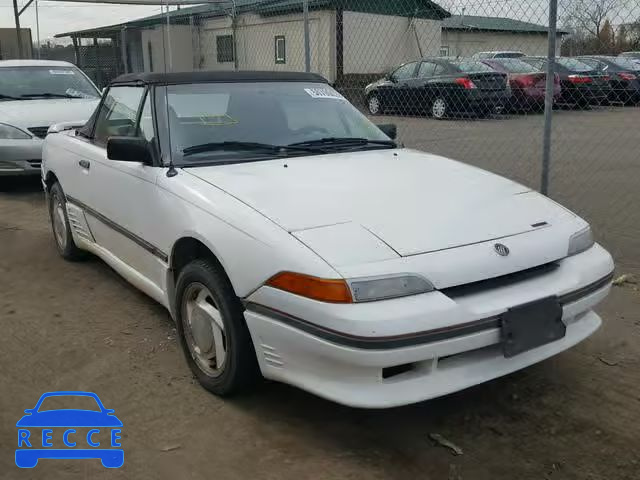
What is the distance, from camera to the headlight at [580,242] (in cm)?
296

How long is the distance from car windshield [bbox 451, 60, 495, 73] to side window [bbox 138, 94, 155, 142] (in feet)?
26.5

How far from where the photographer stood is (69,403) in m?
3.06

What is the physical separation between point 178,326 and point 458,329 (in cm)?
154

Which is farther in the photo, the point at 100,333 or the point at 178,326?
the point at 100,333

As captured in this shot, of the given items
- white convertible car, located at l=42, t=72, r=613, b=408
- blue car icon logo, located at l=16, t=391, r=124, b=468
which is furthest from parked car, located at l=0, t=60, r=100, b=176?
blue car icon logo, located at l=16, t=391, r=124, b=468

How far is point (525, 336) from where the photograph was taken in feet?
8.48

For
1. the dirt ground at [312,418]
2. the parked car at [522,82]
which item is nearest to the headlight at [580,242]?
the dirt ground at [312,418]

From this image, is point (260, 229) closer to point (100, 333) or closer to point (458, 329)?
point (458, 329)

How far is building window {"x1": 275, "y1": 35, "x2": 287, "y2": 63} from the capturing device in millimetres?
15866

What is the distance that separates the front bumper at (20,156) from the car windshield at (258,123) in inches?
187

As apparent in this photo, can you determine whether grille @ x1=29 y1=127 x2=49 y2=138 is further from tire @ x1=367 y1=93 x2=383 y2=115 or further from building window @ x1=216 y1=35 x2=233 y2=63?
building window @ x1=216 y1=35 x2=233 y2=63

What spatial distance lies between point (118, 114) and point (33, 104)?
4780mm

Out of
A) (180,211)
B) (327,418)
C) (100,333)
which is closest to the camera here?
(327,418)

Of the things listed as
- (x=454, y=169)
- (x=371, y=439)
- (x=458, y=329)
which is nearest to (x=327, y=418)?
(x=371, y=439)
